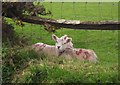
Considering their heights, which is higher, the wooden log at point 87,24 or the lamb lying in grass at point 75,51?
the wooden log at point 87,24

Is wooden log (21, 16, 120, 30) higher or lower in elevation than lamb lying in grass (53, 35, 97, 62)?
higher

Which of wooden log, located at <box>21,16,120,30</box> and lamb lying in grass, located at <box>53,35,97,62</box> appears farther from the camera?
lamb lying in grass, located at <box>53,35,97,62</box>

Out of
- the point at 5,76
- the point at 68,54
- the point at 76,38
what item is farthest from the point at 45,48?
the point at 76,38

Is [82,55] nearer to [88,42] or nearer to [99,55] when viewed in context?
[99,55]

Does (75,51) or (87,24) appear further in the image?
(75,51)

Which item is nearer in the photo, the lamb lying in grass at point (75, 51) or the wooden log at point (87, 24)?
the wooden log at point (87, 24)

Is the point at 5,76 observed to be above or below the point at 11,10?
below

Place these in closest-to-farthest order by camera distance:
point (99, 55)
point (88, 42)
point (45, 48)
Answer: point (45, 48) < point (99, 55) < point (88, 42)

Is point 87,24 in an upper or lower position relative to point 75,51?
upper

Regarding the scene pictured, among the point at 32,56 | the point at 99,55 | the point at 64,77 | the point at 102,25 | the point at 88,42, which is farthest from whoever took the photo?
the point at 88,42

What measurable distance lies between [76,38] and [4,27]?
3738 mm

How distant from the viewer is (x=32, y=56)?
7.63 m

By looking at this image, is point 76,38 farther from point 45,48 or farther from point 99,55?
point 45,48

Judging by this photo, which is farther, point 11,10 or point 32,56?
point 11,10
